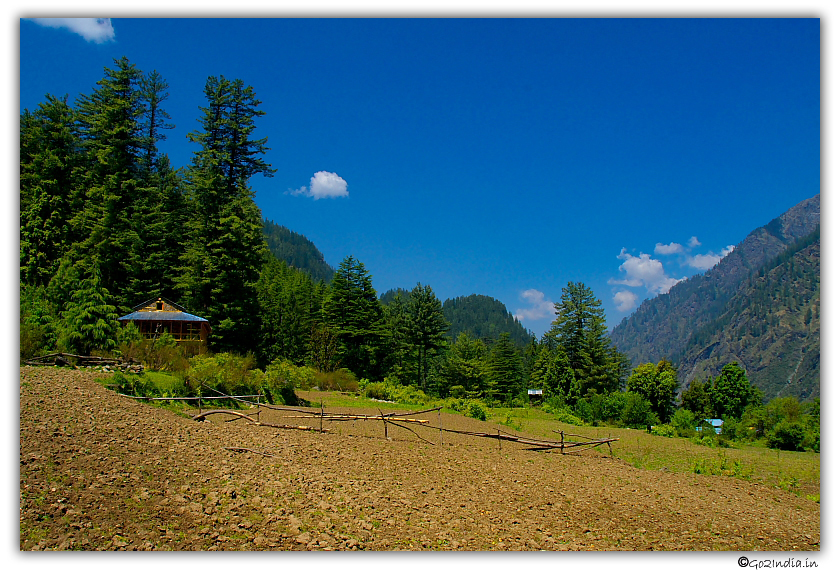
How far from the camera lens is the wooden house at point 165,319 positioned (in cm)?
1920

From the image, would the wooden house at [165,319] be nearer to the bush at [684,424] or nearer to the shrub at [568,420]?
the shrub at [568,420]

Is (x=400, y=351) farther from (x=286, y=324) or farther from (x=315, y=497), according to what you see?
(x=315, y=497)

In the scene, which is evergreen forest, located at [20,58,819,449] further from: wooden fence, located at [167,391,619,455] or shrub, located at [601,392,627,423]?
wooden fence, located at [167,391,619,455]

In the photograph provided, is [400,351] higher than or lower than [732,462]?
higher

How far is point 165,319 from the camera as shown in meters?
19.3

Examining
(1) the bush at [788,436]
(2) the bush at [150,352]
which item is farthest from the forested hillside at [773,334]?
(2) the bush at [150,352]

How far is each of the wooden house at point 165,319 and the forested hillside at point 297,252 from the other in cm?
12812

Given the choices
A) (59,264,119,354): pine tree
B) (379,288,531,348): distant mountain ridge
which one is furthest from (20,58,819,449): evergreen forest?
(379,288,531,348): distant mountain ridge

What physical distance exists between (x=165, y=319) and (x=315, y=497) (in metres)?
16.1

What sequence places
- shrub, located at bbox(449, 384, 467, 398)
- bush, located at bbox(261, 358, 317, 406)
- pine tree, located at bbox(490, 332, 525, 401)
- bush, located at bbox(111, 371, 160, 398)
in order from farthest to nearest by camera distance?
pine tree, located at bbox(490, 332, 525, 401) → shrub, located at bbox(449, 384, 467, 398) → bush, located at bbox(261, 358, 317, 406) → bush, located at bbox(111, 371, 160, 398)

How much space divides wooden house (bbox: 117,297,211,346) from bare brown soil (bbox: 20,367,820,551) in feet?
35.3

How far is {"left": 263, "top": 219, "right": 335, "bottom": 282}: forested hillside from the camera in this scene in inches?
5974

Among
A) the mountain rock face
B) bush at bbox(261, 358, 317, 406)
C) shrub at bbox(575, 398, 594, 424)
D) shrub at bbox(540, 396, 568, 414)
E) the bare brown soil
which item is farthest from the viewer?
shrub at bbox(540, 396, 568, 414)

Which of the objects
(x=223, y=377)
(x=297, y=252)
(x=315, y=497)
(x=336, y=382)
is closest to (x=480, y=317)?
(x=297, y=252)
